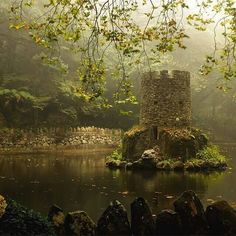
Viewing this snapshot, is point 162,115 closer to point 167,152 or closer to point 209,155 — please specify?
point 167,152

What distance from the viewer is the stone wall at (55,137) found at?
95.8 ft

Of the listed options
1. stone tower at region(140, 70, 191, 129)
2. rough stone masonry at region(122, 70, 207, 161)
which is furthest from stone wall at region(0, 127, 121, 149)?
stone tower at region(140, 70, 191, 129)

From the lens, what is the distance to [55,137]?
32.1 metres

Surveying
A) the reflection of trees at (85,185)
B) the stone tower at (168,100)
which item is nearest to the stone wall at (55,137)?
the reflection of trees at (85,185)

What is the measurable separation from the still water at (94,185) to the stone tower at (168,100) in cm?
386

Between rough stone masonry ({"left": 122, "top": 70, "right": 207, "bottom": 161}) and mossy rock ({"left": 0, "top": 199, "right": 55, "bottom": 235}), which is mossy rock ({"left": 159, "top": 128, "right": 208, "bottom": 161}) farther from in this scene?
mossy rock ({"left": 0, "top": 199, "right": 55, "bottom": 235})

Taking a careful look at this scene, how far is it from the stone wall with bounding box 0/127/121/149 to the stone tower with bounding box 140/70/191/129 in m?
10.4

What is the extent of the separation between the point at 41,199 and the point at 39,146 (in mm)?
19020

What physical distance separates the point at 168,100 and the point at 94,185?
30.7 ft

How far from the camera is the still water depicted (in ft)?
39.3

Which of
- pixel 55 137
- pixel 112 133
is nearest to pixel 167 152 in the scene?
pixel 55 137

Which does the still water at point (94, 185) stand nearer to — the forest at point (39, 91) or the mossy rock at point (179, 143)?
the mossy rock at point (179, 143)

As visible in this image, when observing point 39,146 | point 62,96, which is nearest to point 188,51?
point 62,96

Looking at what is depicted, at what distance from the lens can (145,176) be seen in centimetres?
1828
